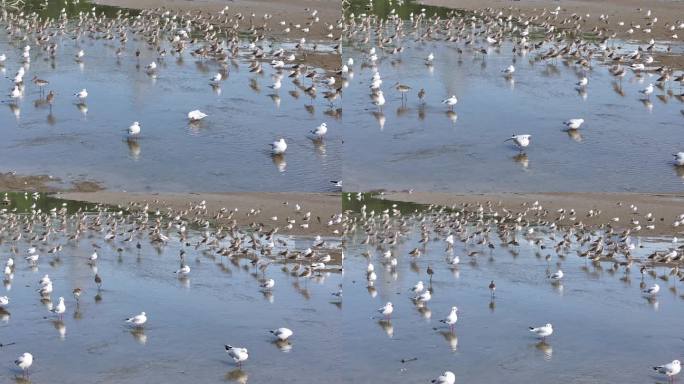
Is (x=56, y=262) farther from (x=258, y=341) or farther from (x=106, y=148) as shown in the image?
(x=258, y=341)

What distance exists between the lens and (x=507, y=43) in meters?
20.7

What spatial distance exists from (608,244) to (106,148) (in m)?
7.26

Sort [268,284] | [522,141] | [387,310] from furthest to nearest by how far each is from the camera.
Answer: [268,284] < [522,141] < [387,310]

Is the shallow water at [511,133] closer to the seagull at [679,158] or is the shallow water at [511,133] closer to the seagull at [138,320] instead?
the seagull at [679,158]

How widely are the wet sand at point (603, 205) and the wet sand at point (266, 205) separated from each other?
104cm

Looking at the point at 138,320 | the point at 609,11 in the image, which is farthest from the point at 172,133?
the point at 609,11

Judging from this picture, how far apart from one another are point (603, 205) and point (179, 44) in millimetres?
7577

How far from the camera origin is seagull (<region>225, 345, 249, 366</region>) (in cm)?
1088

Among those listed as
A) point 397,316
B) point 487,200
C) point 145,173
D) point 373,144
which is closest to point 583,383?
point 397,316

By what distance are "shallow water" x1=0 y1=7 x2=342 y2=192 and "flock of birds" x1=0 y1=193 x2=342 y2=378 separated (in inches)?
46.6

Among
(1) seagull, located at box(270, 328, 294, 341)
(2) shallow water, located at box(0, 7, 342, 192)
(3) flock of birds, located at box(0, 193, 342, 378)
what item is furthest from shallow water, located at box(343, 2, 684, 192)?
(1) seagull, located at box(270, 328, 294, 341)

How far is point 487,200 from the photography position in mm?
18281

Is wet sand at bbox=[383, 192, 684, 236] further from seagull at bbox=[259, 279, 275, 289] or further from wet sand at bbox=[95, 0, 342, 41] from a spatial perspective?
wet sand at bbox=[95, 0, 342, 41]

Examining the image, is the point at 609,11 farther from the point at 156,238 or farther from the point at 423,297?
the point at 423,297
